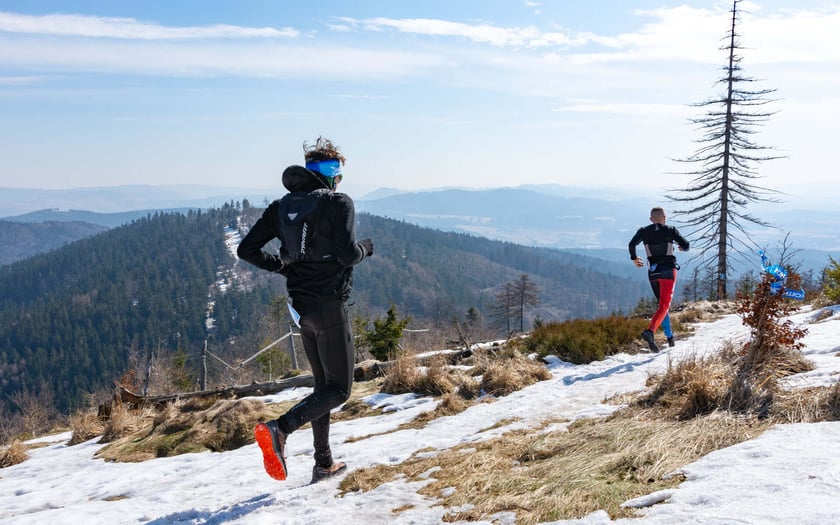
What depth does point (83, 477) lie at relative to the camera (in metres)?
5.81

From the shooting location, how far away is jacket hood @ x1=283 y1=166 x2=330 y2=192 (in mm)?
4039

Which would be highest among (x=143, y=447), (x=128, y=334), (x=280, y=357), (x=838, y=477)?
(x=838, y=477)

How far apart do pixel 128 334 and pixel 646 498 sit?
159 metres

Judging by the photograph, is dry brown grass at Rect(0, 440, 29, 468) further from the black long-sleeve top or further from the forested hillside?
the forested hillside

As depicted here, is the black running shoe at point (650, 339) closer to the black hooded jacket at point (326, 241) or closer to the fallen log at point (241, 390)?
the fallen log at point (241, 390)

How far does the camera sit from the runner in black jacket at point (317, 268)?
3.86 m

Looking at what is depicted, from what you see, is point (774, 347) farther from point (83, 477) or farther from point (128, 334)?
point (128, 334)

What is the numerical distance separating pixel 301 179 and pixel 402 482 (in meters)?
2.41

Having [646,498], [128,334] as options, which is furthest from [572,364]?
[128,334]

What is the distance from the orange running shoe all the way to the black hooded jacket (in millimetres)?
989

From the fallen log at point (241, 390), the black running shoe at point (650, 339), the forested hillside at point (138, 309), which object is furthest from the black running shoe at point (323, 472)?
the forested hillside at point (138, 309)

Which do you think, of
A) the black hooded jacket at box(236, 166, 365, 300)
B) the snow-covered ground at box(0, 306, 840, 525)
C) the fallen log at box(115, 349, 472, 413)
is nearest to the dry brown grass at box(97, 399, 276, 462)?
the snow-covered ground at box(0, 306, 840, 525)

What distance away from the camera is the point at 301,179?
13.3 ft

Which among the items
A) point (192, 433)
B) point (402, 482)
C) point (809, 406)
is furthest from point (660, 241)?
point (192, 433)
